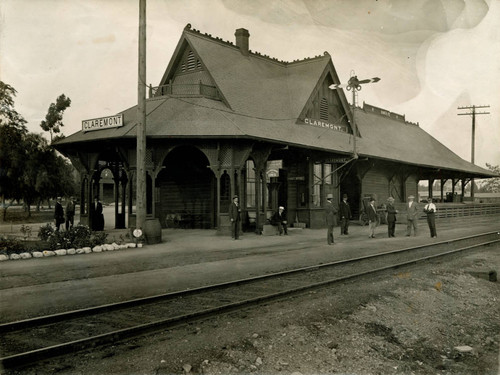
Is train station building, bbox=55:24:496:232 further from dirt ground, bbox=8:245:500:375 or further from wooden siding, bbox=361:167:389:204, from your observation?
dirt ground, bbox=8:245:500:375

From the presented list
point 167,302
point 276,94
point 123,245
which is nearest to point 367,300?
point 167,302

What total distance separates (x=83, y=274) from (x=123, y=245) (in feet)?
14.0

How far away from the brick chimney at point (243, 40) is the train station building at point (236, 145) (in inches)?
2.7

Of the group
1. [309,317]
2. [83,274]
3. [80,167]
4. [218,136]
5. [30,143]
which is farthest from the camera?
[30,143]

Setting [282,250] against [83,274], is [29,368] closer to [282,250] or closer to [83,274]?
[83,274]

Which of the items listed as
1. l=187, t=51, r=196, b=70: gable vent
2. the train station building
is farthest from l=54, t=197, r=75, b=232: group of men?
l=187, t=51, r=196, b=70: gable vent

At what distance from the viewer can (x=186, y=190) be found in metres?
21.6

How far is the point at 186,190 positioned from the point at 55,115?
21.4 meters

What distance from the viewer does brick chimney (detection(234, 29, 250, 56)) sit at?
25.5 m

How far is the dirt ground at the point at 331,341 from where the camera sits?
4766 mm

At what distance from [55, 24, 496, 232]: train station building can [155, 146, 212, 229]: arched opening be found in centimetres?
5

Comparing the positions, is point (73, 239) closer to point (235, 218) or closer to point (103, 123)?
point (235, 218)

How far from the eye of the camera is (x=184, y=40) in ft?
73.9

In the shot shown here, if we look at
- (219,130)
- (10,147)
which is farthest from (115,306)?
(10,147)
